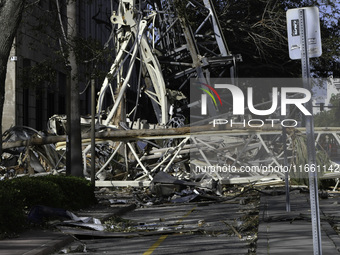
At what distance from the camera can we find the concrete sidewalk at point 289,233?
1083cm

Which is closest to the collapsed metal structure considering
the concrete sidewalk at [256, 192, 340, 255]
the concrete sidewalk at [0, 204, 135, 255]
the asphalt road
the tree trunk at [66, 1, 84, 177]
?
the tree trunk at [66, 1, 84, 177]

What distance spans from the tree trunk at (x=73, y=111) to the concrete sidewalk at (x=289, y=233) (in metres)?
7.28

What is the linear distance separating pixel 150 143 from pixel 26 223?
1825 cm

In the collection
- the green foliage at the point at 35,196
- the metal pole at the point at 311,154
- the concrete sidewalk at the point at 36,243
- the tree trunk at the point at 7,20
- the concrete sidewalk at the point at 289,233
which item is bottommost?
the concrete sidewalk at the point at 36,243

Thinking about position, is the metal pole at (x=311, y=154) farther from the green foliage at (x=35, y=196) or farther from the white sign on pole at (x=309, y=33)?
the green foliage at (x=35, y=196)

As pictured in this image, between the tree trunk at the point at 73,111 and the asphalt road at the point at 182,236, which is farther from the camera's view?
the tree trunk at the point at 73,111

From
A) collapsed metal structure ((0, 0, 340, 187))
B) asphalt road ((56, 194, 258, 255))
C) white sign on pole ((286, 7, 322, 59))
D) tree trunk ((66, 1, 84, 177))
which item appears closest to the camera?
white sign on pole ((286, 7, 322, 59))

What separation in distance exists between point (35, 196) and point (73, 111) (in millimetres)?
7484

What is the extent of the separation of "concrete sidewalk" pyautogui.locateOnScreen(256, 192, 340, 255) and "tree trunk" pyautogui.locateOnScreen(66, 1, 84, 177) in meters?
7.28

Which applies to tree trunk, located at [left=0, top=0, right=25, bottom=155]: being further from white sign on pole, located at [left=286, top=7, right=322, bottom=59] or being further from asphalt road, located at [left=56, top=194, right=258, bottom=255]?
white sign on pole, located at [left=286, top=7, right=322, bottom=59]

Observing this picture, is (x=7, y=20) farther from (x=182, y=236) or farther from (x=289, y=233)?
(x=289, y=233)

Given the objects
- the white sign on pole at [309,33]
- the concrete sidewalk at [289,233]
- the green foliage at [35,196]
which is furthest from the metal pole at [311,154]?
the green foliage at [35,196]

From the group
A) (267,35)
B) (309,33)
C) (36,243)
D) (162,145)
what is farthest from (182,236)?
(267,35)

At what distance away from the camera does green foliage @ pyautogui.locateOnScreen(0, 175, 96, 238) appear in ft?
44.5
